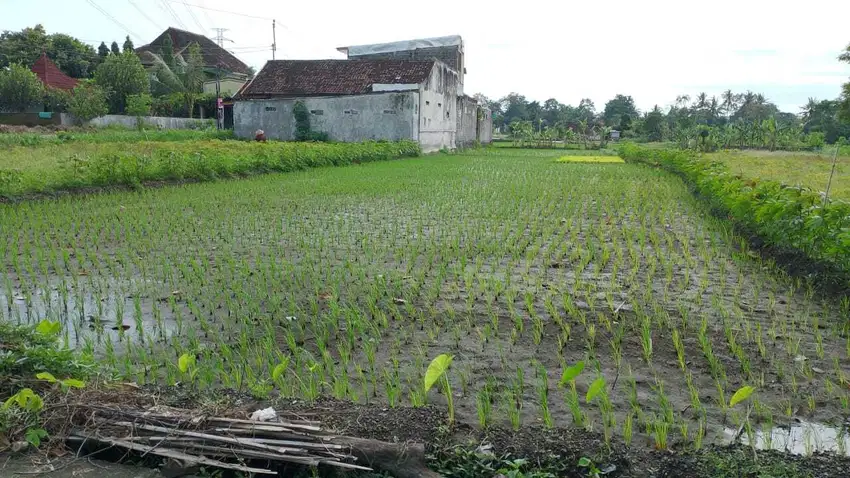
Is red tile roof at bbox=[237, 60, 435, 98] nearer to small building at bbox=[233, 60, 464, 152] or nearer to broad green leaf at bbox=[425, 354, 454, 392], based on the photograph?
small building at bbox=[233, 60, 464, 152]

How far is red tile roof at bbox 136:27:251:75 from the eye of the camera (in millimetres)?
49594

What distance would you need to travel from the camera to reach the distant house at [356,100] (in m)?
27.7

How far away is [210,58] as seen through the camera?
49.7 meters

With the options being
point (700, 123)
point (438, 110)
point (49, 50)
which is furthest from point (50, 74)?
point (700, 123)

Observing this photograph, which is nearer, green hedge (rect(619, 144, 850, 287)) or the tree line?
green hedge (rect(619, 144, 850, 287))

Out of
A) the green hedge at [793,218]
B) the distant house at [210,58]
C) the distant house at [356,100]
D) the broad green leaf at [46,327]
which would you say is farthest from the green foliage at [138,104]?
the broad green leaf at [46,327]

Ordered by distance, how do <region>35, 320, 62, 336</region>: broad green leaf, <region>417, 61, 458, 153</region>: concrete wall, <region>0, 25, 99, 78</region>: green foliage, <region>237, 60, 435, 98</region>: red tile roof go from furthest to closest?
1. <region>0, 25, 99, 78</region>: green foliage
2. <region>237, 60, 435, 98</region>: red tile roof
3. <region>417, 61, 458, 153</region>: concrete wall
4. <region>35, 320, 62, 336</region>: broad green leaf

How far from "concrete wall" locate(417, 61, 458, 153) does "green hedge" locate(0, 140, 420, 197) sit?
8316mm

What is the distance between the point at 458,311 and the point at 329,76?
2774cm

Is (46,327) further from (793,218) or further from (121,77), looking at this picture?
(121,77)

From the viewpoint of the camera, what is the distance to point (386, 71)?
99.6 ft

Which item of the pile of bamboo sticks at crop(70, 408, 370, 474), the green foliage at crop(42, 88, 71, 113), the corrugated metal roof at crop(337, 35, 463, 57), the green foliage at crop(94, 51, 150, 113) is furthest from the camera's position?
the corrugated metal roof at crop(337, 35, 463, 57)

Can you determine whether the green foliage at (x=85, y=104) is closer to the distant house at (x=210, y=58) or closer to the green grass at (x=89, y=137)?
the green grass at (x=89, y=137)

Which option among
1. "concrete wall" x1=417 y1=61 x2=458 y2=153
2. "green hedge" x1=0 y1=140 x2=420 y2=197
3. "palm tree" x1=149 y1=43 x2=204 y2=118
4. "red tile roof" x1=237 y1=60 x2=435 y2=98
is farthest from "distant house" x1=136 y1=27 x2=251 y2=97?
"green hedge" x1=0 y1=140 x2=420 y2=197
